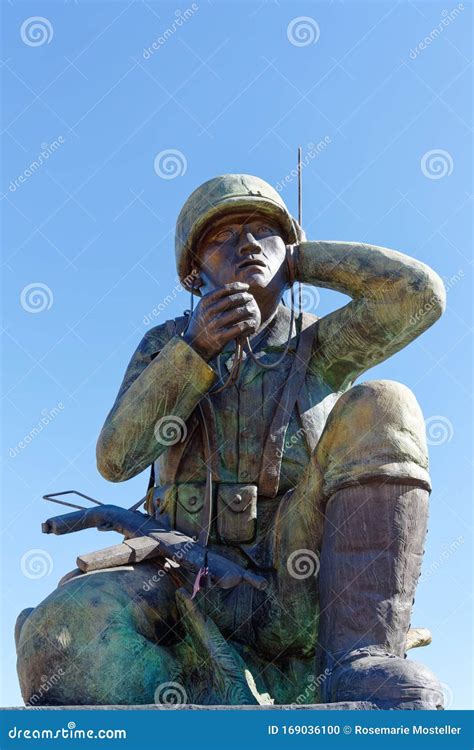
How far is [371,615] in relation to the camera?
5250 mm

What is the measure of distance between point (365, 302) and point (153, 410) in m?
1.35

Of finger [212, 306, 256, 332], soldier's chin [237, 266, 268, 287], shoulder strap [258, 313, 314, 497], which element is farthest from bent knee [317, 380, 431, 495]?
soldier's chin [237, 266, 268, 287]

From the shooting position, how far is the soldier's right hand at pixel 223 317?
19.7 feet

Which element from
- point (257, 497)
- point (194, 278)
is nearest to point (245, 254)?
point (194, 278)

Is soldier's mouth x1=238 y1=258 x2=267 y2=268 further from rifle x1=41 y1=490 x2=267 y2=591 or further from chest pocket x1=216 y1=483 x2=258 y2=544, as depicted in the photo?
rifle x1=41 y1=490 x2=267 y2=591

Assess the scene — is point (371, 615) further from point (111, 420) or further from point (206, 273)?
point (206, 273)

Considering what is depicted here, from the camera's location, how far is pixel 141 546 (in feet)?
19.6

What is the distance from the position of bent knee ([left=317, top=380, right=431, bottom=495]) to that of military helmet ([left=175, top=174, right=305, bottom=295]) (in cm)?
155

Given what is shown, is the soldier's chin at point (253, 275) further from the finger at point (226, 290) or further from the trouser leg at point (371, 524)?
the trouser leg at point (371, 524)

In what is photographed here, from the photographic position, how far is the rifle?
5785 mm

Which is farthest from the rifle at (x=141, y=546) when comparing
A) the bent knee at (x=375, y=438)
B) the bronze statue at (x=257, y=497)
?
the bent knee at (x=375, y=438)

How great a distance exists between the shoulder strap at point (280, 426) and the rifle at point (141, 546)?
53cm

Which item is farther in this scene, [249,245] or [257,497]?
[249,245]

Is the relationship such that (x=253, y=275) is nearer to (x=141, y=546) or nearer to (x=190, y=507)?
(x=190, y=507)
